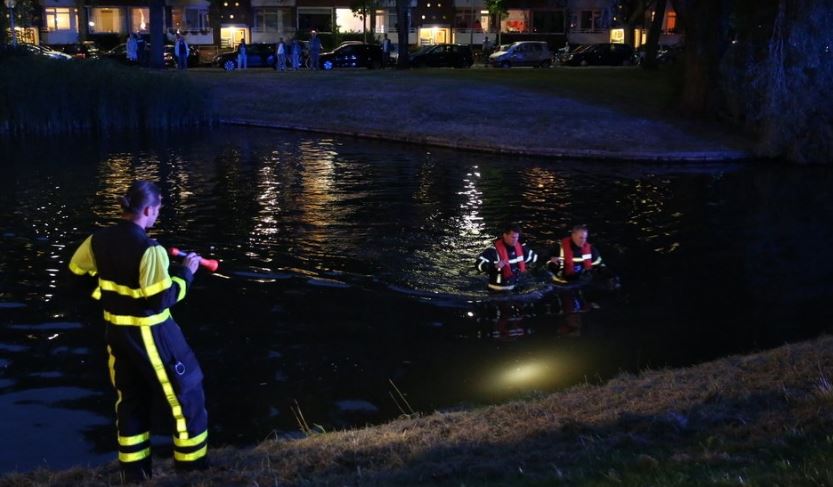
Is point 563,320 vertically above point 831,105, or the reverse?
point 831,105

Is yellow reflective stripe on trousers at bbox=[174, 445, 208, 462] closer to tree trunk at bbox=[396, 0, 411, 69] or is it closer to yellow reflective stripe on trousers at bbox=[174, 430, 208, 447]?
yellow reflective stripe on trousers at bbox=[174, 430, 208, 447]

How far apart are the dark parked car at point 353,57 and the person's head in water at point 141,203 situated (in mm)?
51410

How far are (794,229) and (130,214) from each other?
15191mm

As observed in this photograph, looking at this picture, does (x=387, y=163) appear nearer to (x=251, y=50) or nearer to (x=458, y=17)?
(x=251, y=50)

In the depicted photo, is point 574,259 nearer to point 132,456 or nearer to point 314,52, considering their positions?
point 132,456

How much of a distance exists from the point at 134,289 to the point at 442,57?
179ft

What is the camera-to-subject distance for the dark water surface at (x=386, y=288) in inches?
396

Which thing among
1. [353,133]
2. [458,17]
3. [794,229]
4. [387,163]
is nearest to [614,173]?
[387,163]

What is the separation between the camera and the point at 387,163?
91.5 ft

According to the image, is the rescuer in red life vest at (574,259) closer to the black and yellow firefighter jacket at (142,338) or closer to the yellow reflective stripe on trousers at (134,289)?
the black and yellow firefighter jacket at (142,338)

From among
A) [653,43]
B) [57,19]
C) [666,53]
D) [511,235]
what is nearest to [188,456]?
[511,235]

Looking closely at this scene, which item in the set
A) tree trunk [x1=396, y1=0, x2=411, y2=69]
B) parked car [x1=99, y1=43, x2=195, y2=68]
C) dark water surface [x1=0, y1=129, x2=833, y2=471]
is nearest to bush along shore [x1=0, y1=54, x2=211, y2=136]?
dark water surface [x1=0, y1=129, x2=833, y2=471]

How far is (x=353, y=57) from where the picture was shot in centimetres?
5759

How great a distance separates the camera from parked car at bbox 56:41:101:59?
61125 mm
